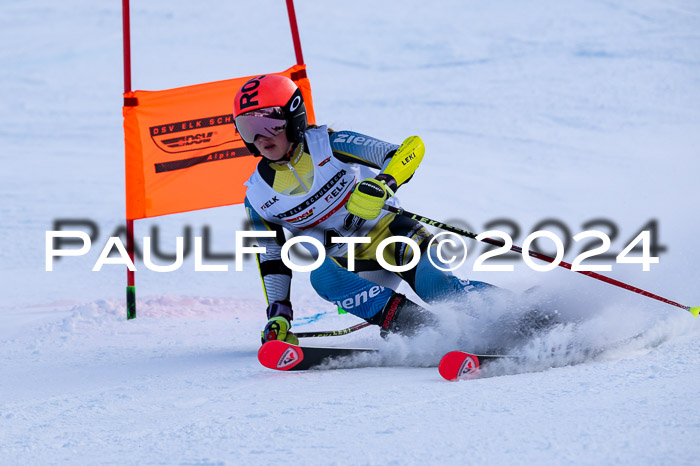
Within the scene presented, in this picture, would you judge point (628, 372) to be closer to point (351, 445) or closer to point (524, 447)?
point (524, 447)

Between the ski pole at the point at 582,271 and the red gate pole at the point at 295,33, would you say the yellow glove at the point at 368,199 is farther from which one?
the red gate pole at the point at 295,33

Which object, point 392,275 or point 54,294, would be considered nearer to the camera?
point 392,275

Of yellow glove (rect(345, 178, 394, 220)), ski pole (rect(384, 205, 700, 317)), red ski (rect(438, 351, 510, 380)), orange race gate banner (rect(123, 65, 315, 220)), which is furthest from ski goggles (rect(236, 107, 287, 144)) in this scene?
orange race gate banner (rect(123, 65, 315, 220))

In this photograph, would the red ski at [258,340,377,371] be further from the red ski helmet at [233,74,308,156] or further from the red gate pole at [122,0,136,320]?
the red gate pole at [122,0,136,320]

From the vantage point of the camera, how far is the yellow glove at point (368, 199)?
319 cm

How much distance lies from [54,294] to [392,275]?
3830mm

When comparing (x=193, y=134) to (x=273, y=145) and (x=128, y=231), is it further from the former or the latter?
(x=273, y=145)

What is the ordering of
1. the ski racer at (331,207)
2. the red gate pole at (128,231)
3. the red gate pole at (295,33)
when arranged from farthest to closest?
1. the red gate pole at (295,33)
2. the red gate pole at (128,231)
3. the ski racer at (331,207)

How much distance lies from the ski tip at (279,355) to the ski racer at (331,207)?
0.24 meters

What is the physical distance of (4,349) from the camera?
4.46 metres

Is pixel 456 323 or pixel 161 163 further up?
pixel 161 163

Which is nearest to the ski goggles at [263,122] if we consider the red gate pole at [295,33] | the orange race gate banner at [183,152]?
the orange race gate banner at [183,152]

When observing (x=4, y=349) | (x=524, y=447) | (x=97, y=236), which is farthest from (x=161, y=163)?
(x=524, y=447)

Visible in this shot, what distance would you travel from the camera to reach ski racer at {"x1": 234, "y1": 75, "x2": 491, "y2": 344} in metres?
3.37
